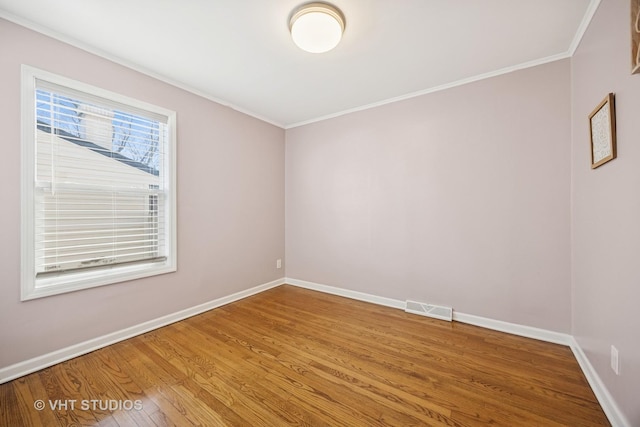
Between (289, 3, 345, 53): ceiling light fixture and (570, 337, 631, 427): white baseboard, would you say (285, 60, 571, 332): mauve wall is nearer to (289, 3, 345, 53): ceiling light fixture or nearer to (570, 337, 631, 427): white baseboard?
(570, 337, 631, 427): white baseboard

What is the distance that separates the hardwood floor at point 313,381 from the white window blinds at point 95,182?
839 millimetres

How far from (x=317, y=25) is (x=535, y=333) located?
307 centimetres

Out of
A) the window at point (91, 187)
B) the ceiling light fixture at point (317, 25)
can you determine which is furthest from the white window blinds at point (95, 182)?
the ceiling light fixture at point (317, 25)

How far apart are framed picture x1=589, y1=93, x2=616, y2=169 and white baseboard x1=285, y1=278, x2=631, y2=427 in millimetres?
1347

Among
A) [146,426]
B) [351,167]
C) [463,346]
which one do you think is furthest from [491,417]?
[351,167]

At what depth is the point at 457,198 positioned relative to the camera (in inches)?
100

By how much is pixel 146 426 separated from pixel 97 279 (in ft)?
4.26

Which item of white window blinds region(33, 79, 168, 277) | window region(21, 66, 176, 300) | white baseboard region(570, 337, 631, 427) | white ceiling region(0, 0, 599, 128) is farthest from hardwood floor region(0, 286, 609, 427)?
white ceiling region(0, 0, 599, 128)

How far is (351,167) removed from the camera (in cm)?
326

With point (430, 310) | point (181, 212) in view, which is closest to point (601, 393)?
point (430, 310)

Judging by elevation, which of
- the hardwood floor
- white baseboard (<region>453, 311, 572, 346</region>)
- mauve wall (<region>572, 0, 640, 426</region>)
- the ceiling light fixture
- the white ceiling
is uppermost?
the white ceiling

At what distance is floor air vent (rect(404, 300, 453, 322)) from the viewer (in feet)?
8.46

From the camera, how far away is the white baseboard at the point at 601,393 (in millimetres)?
1266

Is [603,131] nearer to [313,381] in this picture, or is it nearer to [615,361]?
[615,361]
